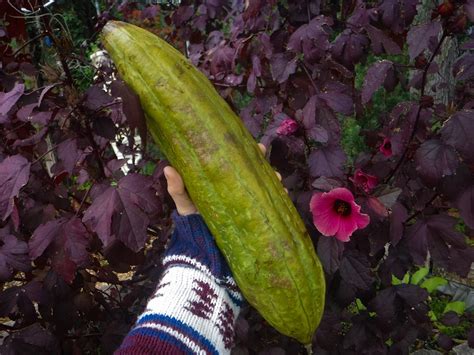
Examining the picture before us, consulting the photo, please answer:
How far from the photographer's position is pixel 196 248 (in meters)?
1.39

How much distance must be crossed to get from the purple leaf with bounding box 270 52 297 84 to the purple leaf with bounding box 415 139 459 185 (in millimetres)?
496

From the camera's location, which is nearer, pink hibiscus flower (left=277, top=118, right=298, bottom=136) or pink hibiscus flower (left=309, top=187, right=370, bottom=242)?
pink hibiscus flower (left=309, top=187, right=370, bottom=242)

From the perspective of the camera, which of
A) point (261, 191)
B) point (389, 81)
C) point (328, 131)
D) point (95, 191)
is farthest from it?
point (389, 81)

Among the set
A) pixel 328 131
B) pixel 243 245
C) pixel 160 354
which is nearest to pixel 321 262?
pixel 243 245

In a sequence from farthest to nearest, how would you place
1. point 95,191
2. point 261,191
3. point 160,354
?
point 95,191, point 261,191, point 160,354

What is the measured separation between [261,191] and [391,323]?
1035 mm

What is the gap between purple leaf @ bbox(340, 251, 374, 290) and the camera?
1.58m

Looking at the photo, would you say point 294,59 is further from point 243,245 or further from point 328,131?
point 243,245

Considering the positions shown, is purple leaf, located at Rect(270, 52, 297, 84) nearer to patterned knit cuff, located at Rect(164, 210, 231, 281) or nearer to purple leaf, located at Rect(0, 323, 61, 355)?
patterned knit cuff, located at Rect(164, 210, 231, 281)

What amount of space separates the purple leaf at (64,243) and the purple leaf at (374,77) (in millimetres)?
945

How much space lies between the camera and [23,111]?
4.75ft

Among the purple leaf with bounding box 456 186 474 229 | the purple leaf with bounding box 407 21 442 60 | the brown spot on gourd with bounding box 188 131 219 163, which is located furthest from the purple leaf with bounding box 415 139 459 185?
the brown spot on gourd with bounding box 188 131 219 163

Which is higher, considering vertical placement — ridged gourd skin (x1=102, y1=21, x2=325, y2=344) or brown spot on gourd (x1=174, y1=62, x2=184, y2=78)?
brown spot on gourd (x1=174, y1=62, x2=184, y2=78)

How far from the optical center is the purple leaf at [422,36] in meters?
1.28
